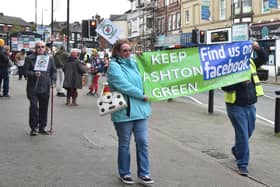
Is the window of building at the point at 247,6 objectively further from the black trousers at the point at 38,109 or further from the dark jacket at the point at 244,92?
the dark jacket at the point at 244,92

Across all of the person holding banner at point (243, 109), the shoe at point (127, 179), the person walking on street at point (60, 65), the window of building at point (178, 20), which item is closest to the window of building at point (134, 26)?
the window of building at point (178, 20)

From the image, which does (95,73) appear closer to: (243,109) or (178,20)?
(243,109)

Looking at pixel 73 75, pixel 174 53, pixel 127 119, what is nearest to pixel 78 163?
pixel 127 119

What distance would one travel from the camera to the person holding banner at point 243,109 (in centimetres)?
693

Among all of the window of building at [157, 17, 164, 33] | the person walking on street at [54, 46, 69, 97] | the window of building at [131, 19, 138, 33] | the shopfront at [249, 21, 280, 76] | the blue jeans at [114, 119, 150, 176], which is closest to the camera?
the blue jeans at [114, 119, 150, 176]

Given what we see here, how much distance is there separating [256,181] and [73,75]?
902cm

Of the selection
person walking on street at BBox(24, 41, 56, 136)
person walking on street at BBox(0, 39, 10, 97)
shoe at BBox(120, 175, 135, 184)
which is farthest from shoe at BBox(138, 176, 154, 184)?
person walking on street at BBox(0, 39, 10, 97)

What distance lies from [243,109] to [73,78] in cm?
848

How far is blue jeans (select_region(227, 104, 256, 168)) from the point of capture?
6.95 m

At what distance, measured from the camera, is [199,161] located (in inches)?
299

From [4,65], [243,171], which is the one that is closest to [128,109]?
[243,171]

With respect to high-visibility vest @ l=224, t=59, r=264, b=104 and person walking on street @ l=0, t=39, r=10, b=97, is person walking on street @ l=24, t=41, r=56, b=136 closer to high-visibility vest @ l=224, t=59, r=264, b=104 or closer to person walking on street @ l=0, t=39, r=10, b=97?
high-visibility vest @ l=224, t=59, r=264, b=104

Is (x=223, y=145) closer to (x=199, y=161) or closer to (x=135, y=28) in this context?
(x=199, y=161)

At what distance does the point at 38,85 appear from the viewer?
9.36 meters
